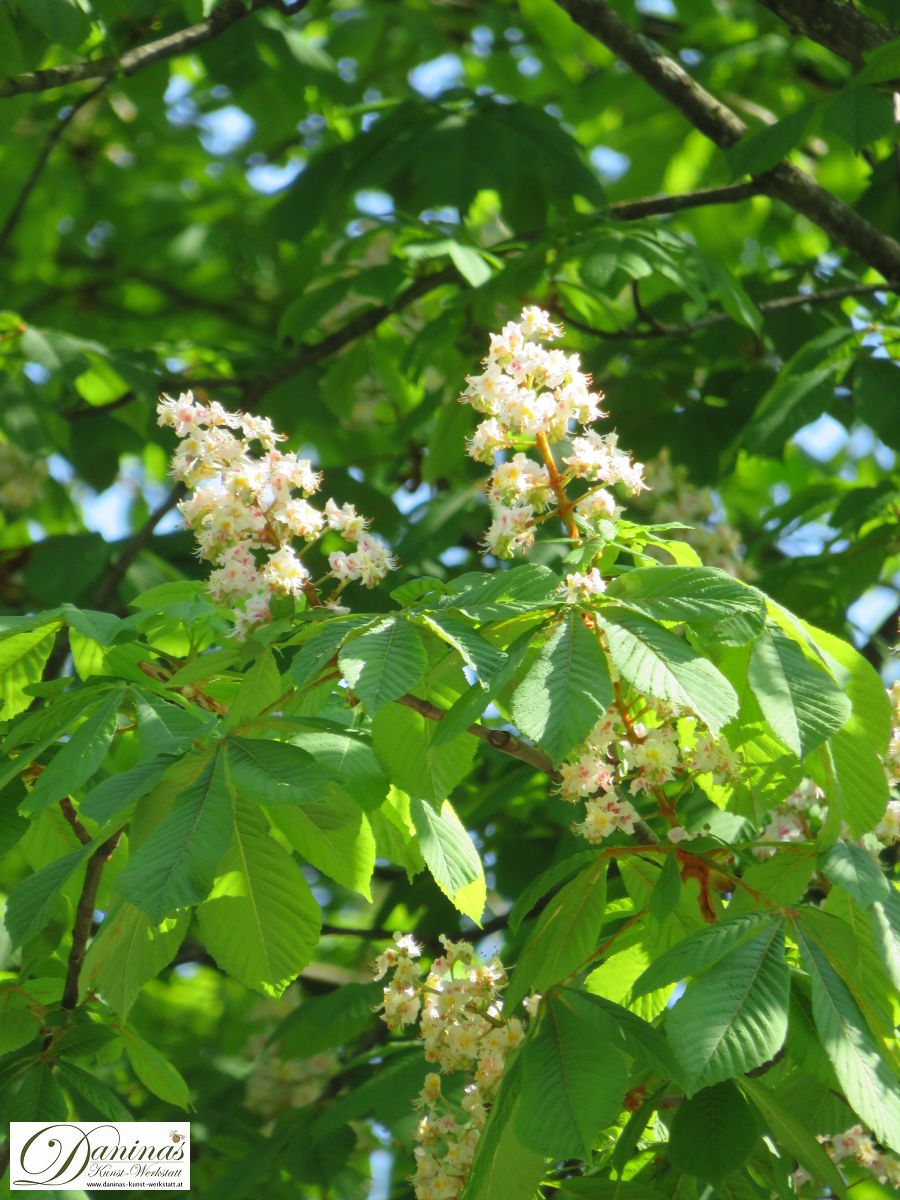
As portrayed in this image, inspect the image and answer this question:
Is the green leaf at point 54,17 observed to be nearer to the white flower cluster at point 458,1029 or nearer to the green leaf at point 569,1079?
the white flower cluster at point 458,1029

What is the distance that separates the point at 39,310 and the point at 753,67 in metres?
2.81

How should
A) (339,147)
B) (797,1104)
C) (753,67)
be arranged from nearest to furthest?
(797,1104) → (339,147) → (753,67)

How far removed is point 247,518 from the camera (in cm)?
196

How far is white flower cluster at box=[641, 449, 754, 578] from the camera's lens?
388 cm

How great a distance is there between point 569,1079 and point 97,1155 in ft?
2.83

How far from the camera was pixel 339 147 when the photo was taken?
12.7ft

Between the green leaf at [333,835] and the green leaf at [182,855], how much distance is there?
248mm

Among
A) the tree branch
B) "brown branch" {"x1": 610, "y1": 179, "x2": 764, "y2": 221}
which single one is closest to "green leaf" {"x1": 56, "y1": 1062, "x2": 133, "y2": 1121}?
the tree branch

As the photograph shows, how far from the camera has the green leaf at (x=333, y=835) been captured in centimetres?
173

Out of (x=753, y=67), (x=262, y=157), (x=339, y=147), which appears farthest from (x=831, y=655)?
(x=262, y=157)

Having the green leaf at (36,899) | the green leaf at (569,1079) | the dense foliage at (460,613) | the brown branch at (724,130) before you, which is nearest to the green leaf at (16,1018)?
the dense foliage at (460,613)

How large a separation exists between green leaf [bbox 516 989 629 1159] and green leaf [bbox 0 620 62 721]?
0.86 m

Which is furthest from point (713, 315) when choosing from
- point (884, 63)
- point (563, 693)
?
point (563, 693)

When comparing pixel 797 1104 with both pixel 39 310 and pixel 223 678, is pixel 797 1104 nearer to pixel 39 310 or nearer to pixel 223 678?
pixel 223 678
